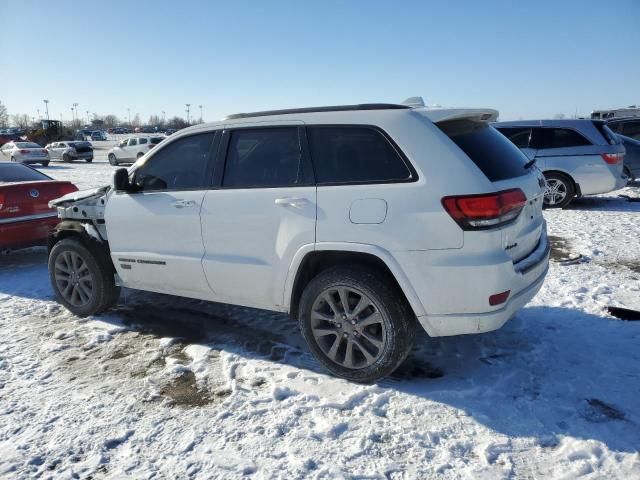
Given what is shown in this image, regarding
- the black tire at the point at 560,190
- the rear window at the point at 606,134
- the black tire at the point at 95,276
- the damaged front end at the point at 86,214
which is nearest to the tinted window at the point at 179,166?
the damaged front end at the point at 86,214

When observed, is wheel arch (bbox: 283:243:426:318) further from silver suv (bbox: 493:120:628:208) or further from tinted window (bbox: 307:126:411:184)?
silver suv (bbox: 493:120:628:208)

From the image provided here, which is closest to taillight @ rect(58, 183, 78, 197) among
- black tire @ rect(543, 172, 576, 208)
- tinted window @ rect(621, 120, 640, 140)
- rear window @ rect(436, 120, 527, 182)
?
rear window @ rect(436, 120, 527, 182)

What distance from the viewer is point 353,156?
331 centimetres

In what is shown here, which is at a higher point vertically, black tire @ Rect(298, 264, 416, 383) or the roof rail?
the roof rail

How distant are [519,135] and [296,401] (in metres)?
8.53

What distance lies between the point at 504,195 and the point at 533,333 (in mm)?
1683

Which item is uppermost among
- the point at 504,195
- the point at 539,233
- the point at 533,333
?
the point at 504,195

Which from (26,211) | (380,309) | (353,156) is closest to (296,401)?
(380,309)

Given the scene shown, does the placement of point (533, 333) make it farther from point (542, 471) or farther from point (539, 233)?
point (542, 471)

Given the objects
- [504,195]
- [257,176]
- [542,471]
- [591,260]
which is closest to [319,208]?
[257,176]

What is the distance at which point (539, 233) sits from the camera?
12.0 feet

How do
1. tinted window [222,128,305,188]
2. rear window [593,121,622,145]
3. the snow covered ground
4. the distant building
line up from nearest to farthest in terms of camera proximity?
the snow covered ground, tinted window [222,128,305,188], rear window [593,121,622,145], the distant building

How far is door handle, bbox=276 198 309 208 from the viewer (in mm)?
3369

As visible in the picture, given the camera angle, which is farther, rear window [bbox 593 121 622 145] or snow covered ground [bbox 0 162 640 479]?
rear window [bbox 593 121 622 145]
